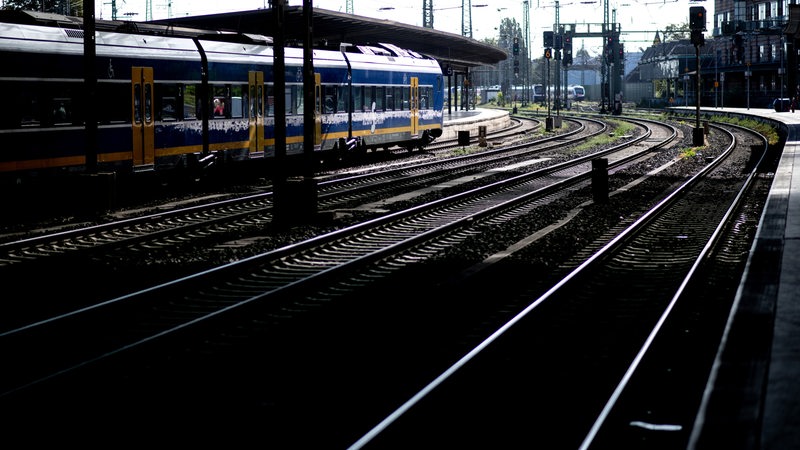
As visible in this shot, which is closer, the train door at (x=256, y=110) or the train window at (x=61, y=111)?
the train window at (x=61, y=111)

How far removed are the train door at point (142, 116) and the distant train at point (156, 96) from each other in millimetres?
Answer: 19

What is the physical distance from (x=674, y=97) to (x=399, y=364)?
3989 inches

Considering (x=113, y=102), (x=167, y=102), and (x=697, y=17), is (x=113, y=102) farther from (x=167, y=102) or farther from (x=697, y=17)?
(x=697, y=17)

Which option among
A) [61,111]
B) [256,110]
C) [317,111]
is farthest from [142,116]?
[317,111]

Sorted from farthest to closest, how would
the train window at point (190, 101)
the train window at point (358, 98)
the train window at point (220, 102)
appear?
the train window at point (358, 98), the train window at point (220, 102), the train window at point (190, 101)

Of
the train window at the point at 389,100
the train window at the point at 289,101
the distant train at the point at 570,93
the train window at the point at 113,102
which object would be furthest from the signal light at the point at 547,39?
the distant train at the point at 570,93

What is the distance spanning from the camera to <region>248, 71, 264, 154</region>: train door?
2419 centimetres

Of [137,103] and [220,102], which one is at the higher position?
[220,102]

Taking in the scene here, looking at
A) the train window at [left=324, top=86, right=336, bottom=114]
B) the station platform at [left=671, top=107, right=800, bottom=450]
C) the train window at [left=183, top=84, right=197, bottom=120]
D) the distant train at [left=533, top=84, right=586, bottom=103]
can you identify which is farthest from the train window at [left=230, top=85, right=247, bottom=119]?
the distant train at [left=533, top=84, right=586, bottom=103]

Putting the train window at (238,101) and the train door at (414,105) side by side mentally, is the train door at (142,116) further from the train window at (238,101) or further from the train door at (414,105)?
the train door at (414,105)

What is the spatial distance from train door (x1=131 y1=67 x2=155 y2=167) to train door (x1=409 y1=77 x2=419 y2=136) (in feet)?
50.5

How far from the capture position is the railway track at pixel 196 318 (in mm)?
7516

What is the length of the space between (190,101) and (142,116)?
1780 mm

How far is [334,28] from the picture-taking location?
41875mm
